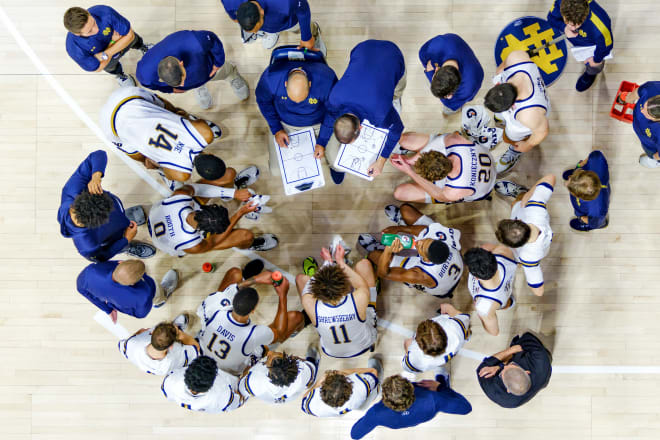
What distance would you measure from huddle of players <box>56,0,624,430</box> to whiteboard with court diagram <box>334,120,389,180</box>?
0.15 m

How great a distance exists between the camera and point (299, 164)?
5043 millimetres

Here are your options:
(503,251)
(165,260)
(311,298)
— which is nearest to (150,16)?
(165,260)

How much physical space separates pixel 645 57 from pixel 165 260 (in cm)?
675

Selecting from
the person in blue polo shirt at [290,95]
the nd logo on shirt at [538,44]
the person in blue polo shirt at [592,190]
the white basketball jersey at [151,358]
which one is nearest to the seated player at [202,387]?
the white basketball jersey at [151,358]

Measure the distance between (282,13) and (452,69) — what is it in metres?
1.84

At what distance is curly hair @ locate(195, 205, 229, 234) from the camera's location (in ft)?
13.6

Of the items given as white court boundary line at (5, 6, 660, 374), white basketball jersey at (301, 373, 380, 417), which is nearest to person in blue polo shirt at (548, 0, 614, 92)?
white court boundary line at (5, 6, 660, 374)

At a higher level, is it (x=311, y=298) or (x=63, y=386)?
(x=311, y=298)

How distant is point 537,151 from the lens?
18.1ft

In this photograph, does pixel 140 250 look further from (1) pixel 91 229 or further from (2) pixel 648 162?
(2) pixel 648 162

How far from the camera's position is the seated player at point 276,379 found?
414cm

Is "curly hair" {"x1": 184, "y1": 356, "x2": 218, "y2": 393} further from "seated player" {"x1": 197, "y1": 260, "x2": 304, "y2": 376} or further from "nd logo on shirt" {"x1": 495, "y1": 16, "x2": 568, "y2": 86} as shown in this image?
"nd logo on shirt" {"x1": 495, "y1": 16, "x2": 568, "y2": 86}

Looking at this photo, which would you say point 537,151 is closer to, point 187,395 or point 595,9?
point 595,9

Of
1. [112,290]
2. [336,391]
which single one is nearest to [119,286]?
[112,290]
